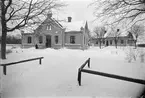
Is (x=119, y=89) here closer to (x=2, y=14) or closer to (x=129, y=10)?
(x=129, y=10)

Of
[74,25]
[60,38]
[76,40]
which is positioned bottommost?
[76,40]

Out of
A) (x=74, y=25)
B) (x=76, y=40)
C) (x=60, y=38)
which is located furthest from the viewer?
(x=74, y=25)

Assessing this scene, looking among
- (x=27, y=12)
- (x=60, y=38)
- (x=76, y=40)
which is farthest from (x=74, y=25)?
(x=27, y=12)

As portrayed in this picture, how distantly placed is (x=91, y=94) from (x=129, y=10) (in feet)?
15.0

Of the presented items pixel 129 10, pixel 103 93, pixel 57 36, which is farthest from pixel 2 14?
pixel 57 36

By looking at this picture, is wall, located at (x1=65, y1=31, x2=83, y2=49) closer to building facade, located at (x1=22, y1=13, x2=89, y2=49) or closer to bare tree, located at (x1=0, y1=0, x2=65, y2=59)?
building facade, located at (x1=22, y1=13, x2=89, y2=49)

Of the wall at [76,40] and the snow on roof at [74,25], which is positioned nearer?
the wall at [76,40]

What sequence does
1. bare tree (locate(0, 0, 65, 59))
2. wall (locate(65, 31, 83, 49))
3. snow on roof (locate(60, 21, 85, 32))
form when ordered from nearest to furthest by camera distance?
bare tree (locate(0, 0, 65, 59)) → wall (locate(65, 31, 83, 49)) → snow on roof (locate(60, 21, 85, 32))

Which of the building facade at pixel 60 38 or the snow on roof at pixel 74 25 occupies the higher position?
the snow on roof at pixel 74 25

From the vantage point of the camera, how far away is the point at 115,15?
16.6 ft

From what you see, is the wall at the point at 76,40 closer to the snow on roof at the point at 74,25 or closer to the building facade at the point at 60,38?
the building facade at the point at 60,38

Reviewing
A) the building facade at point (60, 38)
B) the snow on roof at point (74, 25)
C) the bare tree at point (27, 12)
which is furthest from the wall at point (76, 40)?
the bare tree at point (27, 12)

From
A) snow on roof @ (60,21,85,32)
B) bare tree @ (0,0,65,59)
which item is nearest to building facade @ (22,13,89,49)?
snow on roof @ (60,21,85,32)

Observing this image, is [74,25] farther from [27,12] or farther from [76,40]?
[27,12]
